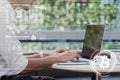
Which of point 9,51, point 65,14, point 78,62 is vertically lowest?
point 78,62

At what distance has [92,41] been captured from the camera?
8.43ft

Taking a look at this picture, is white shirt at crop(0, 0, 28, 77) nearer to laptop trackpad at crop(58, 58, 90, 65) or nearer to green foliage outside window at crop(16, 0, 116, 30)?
green foliage outside window at crop(16, 0, 116, 30)

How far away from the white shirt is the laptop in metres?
0.55

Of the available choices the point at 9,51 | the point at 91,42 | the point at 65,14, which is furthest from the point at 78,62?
the point at 9,51

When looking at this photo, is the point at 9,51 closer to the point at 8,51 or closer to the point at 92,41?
the point at 8,51

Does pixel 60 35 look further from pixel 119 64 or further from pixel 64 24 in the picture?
pixel 119 64

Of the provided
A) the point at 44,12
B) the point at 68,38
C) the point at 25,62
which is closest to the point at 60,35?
the point at 68,38

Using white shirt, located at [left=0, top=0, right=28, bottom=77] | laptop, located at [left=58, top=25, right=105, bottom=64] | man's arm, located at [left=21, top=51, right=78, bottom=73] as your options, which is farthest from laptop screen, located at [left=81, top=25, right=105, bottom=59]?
white shirt, located at [left=0, top=0, right=28, bottom=77]

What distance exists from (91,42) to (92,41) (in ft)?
0.05

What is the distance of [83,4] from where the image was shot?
2482mm

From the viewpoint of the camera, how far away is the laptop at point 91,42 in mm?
2488

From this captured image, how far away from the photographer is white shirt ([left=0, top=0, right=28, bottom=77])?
82.3 inches

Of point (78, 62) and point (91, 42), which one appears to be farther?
point (91, 42)

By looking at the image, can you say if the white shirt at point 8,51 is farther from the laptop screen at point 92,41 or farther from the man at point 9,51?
the laptop screen at point 92,41
